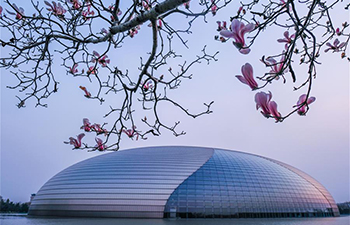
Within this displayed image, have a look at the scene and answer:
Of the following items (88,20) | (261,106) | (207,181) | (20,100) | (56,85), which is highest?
(207,181)

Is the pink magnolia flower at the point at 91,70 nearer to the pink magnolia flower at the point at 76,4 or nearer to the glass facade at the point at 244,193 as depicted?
the pink magnolia flower at the point at 76,4

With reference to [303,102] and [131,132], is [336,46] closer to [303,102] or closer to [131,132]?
[303,102]

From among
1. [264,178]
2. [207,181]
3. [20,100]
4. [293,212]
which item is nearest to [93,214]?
[207,181]

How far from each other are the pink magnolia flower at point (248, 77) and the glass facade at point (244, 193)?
1979 cm

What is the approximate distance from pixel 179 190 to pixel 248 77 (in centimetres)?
2040

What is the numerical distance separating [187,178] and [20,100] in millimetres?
Answer: 19761

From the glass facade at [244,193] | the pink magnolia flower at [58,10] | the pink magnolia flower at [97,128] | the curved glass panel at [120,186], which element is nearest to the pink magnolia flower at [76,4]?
the pink magnolia flower at [58,10]

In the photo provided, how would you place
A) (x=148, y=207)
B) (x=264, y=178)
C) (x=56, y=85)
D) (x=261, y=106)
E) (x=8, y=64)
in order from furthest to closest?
(x=264, y=178)
(x=148, y=207)
(x=56, y=85)
(x=8, y=64)
(x=261, y=106)

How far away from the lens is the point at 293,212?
76.3 ft

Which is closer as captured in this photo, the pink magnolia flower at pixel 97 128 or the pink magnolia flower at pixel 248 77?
the pink magnolia flower at pixel 248 77

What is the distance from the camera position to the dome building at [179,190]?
19.8 meters

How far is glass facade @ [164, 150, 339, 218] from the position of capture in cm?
2005

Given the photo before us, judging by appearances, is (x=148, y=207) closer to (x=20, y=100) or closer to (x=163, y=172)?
(x=163, y=172)

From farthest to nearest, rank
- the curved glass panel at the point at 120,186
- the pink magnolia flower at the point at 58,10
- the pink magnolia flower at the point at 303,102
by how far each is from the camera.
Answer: the curved glass panel at the point at 120,186, the pink magnolia flower at the point at 58,10, the pink magnolia flower at the point at 303,102
